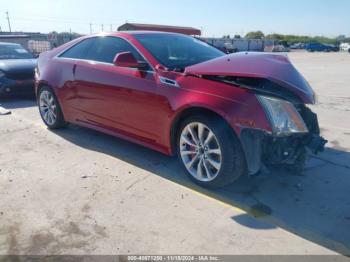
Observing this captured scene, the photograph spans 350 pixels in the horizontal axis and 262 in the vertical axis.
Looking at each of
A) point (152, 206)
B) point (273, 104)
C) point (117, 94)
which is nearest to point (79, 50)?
point (117, 94)

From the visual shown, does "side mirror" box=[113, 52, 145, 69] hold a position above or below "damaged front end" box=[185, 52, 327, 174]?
above

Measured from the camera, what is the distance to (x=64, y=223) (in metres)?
2.93

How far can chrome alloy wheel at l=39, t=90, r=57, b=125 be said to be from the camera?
17.9 ft

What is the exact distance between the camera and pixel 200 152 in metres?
3.53

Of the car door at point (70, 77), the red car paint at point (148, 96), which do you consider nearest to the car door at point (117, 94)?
the red car paint at point (148, 96)

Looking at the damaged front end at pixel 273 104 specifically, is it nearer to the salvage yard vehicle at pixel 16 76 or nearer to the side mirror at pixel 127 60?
the side mirror at pixel 127 60

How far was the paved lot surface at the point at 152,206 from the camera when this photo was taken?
2648 mm

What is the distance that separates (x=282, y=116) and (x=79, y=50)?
10.5 feet

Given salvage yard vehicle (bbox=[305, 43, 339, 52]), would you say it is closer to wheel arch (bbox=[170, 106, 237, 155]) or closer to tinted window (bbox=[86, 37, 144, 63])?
tinted window (bbox=[86, 37, 144, 63])

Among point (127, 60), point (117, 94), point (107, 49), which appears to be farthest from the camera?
point (107, 49)

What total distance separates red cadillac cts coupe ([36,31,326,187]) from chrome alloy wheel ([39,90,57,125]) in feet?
2.90

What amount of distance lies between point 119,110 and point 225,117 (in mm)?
1582

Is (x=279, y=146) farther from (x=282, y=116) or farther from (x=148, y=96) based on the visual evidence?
(x=148, y=96)

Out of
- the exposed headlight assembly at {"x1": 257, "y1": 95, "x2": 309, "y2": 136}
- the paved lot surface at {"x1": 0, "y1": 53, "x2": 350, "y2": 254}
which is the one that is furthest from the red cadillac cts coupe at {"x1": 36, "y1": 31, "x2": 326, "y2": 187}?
the paved lot surface at {"x1": 0, "y1": 53, "x2": 350, "y2": 254}
